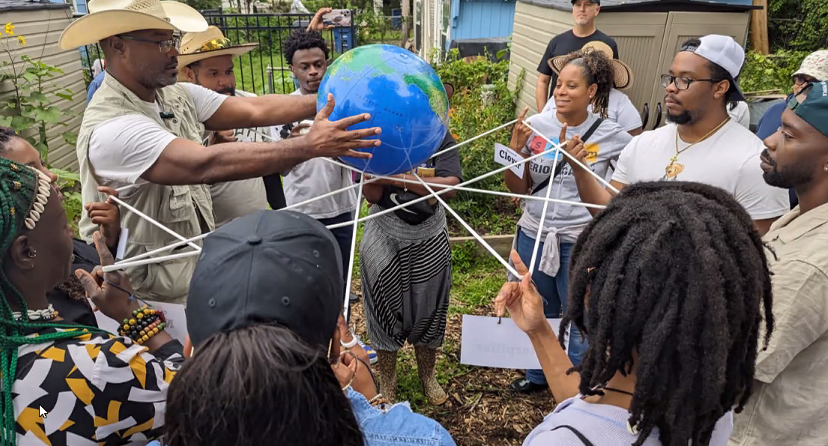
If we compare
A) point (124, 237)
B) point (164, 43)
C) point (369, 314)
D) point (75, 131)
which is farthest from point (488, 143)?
point (75, 131)

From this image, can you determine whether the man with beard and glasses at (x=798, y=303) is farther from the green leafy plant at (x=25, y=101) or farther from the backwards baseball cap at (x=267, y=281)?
the green leafy plant at (x=25, y=101)

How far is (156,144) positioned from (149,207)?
0.40 meters

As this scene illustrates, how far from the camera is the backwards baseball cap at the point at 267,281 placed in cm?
103

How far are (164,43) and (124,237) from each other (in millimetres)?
971

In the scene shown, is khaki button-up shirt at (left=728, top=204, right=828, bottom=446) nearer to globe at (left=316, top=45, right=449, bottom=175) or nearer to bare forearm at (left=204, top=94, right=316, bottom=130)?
globe at (left=316, top=45, right=449, bottom=175)

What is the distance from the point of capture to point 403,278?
9.87 feet

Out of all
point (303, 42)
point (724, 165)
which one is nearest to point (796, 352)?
point (724, 165)

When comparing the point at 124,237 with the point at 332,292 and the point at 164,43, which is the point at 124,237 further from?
the point at 332,292

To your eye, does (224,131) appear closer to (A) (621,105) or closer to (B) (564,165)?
(B) (564,165)

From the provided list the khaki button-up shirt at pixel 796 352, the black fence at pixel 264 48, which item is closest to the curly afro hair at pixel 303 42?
the black fence at pixel 264 48

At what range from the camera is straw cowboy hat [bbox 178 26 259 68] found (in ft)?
12.7

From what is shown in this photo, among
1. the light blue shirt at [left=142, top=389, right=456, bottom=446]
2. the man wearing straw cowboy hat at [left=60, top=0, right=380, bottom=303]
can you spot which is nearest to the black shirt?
the man wearing straw cowboy hat at [left=60, top=0, right=380, bottom=303]

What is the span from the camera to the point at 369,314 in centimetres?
312

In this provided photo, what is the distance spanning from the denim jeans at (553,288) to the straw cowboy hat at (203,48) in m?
2.67
